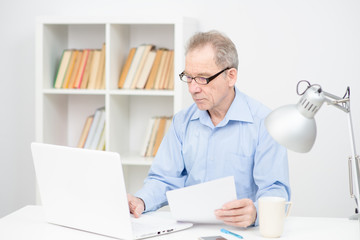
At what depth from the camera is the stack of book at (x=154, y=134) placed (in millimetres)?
3562

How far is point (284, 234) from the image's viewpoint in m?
1.90

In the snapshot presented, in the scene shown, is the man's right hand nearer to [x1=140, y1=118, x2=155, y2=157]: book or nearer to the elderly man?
the elderly man

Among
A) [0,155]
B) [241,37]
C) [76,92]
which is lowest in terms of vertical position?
[0,155]

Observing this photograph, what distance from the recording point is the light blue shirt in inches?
89.4

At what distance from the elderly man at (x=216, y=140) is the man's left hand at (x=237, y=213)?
251 millimetres

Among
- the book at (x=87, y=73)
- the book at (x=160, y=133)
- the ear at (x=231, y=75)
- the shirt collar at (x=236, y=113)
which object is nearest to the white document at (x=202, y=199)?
the shirt collar at (x=236, y=113)

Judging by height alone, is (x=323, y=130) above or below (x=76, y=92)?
below

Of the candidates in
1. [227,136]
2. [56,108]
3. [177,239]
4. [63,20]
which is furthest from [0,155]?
[177,239]

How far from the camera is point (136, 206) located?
211cm

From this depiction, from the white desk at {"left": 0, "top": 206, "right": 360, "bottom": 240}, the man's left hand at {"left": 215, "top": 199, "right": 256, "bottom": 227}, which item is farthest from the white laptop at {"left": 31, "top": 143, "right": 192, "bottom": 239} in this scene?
the man's left hand at {"left": 215, "top": 199, "right": 256, "bottom": 227}

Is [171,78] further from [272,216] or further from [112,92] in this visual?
[272,216]

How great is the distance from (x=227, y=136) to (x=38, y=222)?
34.1 inches

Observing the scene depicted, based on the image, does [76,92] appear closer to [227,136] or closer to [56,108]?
[56,108]

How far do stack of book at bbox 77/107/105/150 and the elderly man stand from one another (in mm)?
1227
